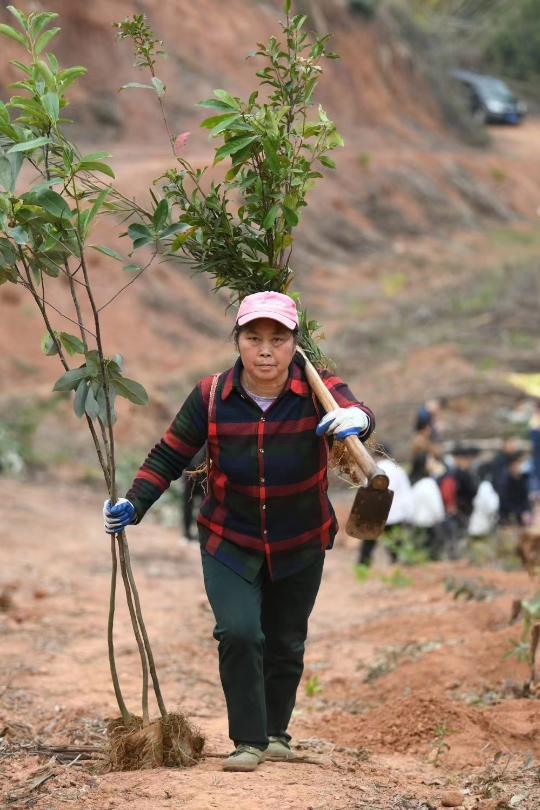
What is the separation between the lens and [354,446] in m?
3.81

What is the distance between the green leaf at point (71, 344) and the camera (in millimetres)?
4223

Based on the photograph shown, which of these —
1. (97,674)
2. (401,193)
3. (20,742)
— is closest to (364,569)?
(97,674)

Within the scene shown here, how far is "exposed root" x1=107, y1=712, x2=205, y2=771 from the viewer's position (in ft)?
13.0

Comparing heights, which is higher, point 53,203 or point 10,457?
point 53,203

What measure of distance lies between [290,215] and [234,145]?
337 mm

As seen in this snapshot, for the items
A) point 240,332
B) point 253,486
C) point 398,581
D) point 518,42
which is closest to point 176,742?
point 253,486

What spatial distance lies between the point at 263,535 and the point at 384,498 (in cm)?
50

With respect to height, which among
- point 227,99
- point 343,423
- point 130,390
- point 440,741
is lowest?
point 440,741

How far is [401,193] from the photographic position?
31109mm

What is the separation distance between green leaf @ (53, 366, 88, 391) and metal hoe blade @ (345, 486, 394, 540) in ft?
3.68

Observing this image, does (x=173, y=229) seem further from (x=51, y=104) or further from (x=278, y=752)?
(x=278, y=752)

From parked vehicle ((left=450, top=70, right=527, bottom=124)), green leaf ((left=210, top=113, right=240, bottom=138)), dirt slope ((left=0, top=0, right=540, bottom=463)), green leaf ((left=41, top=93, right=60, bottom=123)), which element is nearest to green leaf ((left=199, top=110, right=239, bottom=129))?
green leaf ((left=210, top=113, right=240, bottom=138))

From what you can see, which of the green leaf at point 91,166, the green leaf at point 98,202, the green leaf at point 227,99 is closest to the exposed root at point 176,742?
the green leaf at point 98,202

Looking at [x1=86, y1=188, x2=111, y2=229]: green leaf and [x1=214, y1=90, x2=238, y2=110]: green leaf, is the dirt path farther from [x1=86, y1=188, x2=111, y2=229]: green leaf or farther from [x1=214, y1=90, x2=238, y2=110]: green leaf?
Answer: [x1=214, y1=90, x2=238, y2=110]: green leaf
